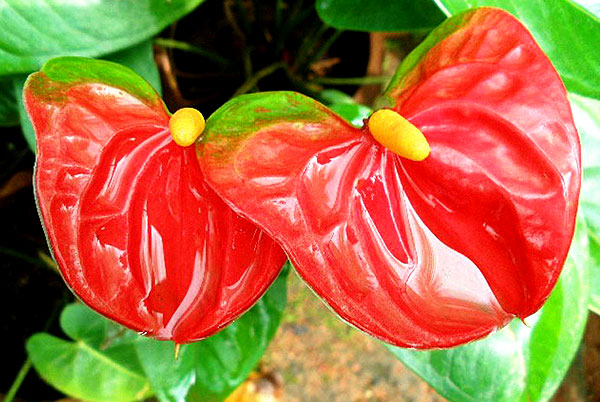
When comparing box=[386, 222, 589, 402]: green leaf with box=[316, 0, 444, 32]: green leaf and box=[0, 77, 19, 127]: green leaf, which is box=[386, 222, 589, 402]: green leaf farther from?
box=[0, 77, 19, 127]: green leaf

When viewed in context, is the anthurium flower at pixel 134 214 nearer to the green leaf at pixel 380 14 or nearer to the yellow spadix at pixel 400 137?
the yellow spadix at pixel 400 137

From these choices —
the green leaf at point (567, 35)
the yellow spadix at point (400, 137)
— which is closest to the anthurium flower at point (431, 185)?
the yellow spadix at point (400, 137)

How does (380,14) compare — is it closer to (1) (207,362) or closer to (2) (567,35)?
(2) (567,35)

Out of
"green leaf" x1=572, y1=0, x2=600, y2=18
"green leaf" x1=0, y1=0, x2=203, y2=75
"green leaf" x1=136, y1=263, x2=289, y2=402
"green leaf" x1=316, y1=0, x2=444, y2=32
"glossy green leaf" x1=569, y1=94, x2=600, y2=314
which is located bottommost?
"green leaf" x1=136, y1=263, x2=289, y2=402

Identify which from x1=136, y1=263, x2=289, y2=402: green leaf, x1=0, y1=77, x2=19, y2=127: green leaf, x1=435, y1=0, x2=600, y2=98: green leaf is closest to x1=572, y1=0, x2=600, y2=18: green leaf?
x1=435, y1=0, x2=600, y2=98: green leaf

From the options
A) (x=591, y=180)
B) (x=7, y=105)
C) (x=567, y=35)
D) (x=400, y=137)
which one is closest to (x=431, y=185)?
(x=400, y=137)

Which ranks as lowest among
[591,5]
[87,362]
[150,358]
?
[87,362]
